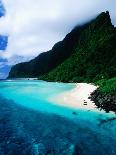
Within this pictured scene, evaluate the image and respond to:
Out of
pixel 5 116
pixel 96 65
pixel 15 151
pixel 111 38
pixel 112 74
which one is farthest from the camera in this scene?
pixel 111 38

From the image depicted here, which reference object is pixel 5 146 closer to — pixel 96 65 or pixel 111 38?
pixel 96 65

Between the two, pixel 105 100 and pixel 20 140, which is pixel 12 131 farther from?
pixel 105 100

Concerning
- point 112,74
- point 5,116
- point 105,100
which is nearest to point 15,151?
point 5,116

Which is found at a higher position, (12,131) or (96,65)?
(96,65)

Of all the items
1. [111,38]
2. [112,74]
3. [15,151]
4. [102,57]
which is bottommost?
[15,151]

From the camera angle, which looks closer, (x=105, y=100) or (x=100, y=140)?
(x=100, y=140)

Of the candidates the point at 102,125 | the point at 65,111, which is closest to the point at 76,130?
the point at 102,125

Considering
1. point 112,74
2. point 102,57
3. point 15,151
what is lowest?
point 15,151

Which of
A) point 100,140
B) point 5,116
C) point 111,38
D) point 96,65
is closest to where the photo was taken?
point 100,140

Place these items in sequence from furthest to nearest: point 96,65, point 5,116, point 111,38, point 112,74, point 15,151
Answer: point 111,38
point 96,65
point 112,74
point 5,116
point 15,151
